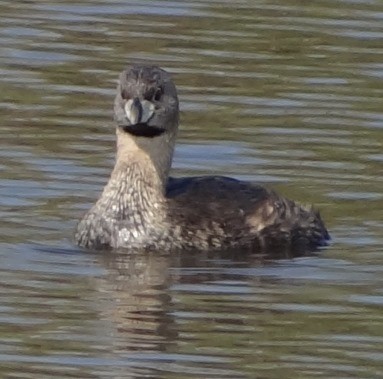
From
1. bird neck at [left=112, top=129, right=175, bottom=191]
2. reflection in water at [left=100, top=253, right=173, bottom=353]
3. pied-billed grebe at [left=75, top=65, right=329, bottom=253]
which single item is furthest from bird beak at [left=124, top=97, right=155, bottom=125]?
reflection in water at [left=100, top=253, right=173, bottom=353]

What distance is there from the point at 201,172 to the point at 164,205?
163cm

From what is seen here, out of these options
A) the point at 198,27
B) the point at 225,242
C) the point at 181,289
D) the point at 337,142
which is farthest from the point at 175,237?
the point at 198,27

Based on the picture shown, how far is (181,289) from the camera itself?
Answer: 1345cm

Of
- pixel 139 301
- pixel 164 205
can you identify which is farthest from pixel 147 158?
pixel 139 301

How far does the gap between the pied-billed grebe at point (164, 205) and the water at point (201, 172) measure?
196mm

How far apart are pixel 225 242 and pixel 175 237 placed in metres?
0.30

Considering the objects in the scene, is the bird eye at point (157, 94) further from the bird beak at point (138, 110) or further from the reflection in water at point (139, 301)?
the reflection in water at point (139, 301)

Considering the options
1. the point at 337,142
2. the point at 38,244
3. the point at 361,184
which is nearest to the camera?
the point at 38,244

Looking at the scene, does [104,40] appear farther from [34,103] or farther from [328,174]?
[328,174]

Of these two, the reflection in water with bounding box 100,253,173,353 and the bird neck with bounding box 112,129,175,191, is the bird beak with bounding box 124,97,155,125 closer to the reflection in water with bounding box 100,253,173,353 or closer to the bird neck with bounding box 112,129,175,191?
the bird neck with bounding box 112,129,175,191

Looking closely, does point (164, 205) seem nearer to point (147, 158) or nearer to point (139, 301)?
point (147, 158)

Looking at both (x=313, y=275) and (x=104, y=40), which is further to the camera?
(x=104, y=40)

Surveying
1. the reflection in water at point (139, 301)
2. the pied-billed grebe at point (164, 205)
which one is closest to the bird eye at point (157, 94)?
the pied-billed grebe at point (164, 205)

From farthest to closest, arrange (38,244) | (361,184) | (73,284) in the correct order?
(361,184) < (38,244) < (73,284)
